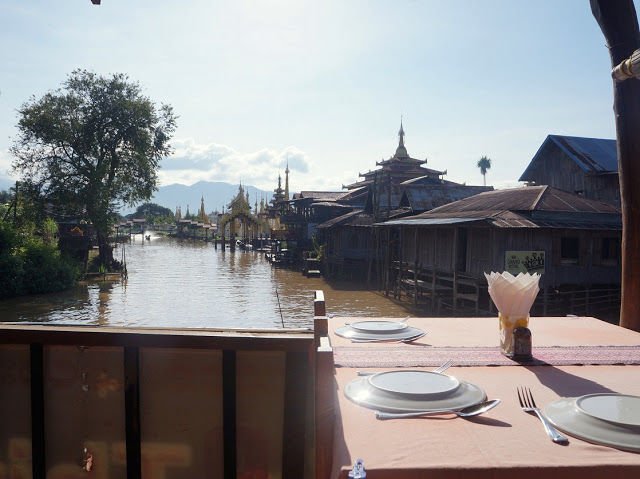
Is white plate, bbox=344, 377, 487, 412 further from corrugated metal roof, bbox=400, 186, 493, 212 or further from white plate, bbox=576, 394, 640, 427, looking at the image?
corrugated metal roof, bbox=400, 186, 493, 212

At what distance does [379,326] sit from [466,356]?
748 mm

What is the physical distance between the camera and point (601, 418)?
1941mm

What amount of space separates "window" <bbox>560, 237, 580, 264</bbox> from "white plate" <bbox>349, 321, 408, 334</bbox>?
12.5 m

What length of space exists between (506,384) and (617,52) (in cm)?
345

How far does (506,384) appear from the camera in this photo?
253cm

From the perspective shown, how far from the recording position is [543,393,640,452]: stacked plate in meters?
1.85

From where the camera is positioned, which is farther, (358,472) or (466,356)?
(466,356)

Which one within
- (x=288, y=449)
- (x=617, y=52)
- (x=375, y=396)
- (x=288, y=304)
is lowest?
(x=288, y=304)

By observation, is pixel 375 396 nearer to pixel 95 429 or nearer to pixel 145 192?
pixel 95 429

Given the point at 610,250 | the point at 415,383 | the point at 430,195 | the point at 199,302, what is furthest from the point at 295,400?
the point at 430,195

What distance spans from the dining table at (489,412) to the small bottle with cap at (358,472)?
0.03 metres

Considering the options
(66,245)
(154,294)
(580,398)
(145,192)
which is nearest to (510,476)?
(580,398)

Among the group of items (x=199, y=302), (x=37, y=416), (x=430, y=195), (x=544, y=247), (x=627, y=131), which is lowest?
(x=199, y=302)

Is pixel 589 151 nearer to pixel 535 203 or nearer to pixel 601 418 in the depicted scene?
pixel 535 203
